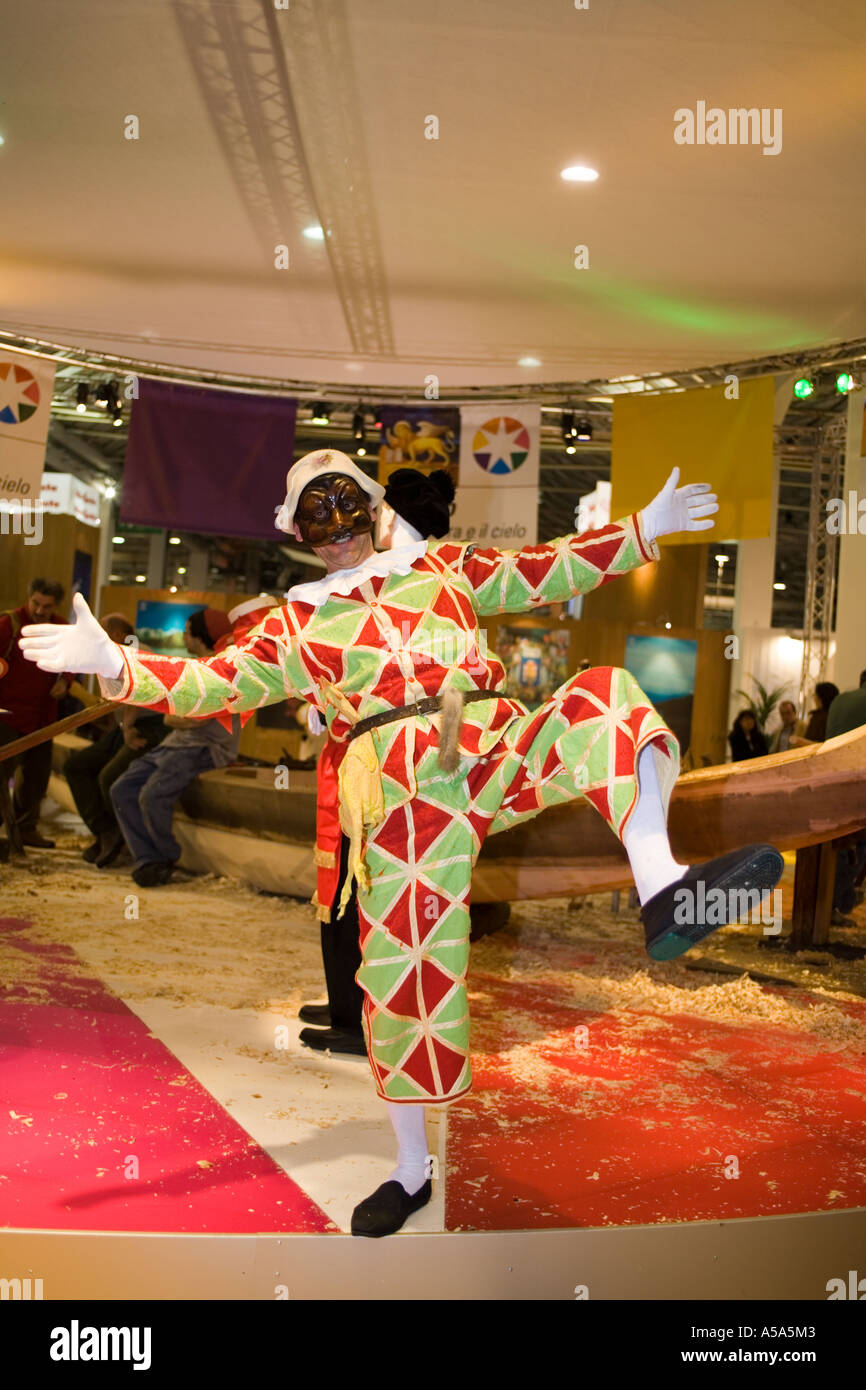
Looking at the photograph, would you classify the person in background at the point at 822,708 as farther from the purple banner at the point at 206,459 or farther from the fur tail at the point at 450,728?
the fur tail at the point at 450,728

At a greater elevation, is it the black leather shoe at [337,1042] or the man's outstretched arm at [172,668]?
the man's outstretched arm at [172,668]

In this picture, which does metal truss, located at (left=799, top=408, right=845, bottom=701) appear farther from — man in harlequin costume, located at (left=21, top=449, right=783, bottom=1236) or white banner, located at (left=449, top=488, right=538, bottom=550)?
man in harlequin costume, located at (left=21, top=449, right=783, bottom=1236)

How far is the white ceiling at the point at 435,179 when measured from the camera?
4180 mm

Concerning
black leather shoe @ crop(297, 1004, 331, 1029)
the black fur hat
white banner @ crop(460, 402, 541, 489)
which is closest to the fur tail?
the black fur hat

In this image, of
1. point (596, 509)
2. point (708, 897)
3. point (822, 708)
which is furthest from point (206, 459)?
point (708, 897)

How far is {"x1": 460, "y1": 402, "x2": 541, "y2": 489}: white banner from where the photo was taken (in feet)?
27.7

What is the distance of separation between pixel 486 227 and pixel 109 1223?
468 cm

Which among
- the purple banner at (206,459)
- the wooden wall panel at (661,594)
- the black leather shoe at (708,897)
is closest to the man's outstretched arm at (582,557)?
the black leather shoe at (708,897)

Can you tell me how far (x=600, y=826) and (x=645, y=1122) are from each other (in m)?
1.53

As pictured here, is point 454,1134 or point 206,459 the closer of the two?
point 454,1134

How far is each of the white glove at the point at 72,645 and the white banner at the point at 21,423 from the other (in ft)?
18.7

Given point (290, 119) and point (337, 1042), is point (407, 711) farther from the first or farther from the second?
point (290, 119)

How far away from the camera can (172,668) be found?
2.61 meters

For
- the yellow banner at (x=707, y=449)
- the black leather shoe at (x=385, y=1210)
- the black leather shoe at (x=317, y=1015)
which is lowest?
the black leather shoe at (x=317, y=1015)
